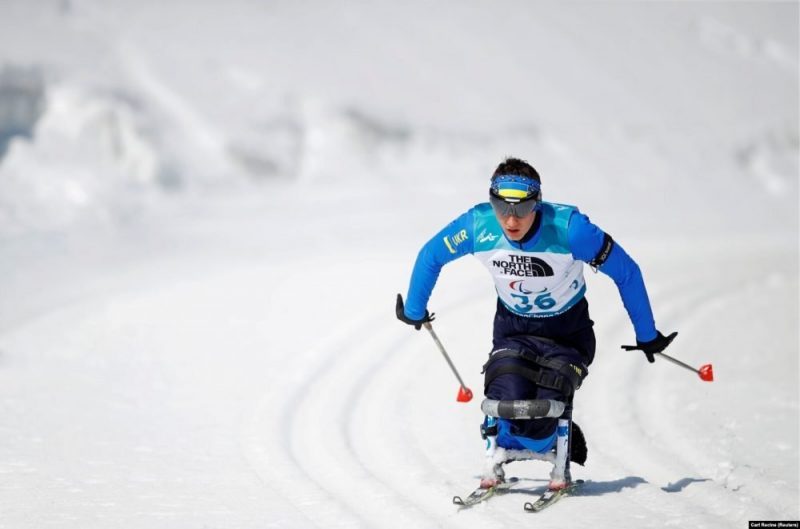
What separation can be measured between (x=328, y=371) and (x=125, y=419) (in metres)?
1.99

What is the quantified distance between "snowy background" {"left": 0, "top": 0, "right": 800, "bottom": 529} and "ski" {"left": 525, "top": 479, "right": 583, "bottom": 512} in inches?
3.7

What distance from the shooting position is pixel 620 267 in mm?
5660

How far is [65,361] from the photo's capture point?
8594 millimetres

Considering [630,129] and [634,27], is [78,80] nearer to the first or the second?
[630,129]

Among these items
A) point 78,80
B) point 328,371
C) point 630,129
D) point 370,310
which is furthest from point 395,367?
point 630,129

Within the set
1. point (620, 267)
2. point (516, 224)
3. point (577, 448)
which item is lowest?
point (577, 448)

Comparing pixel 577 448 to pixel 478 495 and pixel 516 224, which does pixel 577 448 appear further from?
pixel 516 224

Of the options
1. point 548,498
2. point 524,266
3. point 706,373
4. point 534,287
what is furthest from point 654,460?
point 524,266

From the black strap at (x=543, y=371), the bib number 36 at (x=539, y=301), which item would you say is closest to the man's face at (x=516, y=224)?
the bib number 36 at (x=539, y=301)

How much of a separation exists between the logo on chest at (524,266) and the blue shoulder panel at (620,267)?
180 mm

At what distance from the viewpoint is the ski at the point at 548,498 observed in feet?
18.1

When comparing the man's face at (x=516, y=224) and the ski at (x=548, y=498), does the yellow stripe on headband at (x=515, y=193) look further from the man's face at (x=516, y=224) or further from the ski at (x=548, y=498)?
the ski at (x=548, y=498)

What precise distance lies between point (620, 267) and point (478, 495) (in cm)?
151

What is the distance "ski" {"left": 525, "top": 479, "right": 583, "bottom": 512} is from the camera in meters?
5.52
